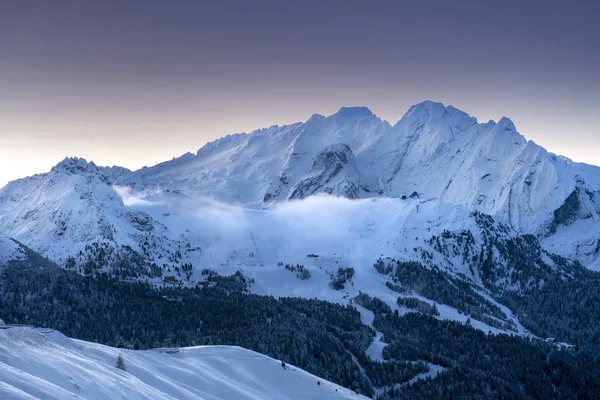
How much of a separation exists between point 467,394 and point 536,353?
66.3 metres

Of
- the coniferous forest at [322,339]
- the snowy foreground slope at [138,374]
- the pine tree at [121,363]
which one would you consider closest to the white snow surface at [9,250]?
the coniferous forest at [322,339]

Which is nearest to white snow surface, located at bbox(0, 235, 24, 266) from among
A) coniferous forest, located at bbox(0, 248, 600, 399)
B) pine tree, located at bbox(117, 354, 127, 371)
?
coniferous forest, located at bbox(0, 248, 600, 399)

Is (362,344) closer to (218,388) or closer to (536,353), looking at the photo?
(536,353)

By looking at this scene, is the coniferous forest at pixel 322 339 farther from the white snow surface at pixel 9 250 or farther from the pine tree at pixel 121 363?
the pine tree at pixel 121 363

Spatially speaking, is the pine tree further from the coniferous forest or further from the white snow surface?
the white snow surface

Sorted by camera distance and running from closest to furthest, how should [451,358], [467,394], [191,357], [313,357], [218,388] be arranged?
[218,388], [191,357], [467,394], [313,357], [451,358]

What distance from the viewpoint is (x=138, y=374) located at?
46531mm

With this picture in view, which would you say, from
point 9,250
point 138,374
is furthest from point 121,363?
point 9,250

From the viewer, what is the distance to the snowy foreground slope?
31391 mm

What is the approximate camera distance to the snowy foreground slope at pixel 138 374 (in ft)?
103

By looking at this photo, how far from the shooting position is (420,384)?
143625 millimetres

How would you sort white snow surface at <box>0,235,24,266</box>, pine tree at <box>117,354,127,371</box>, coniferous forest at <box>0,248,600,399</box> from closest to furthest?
pine tree at <box>117,354,127,371</box>
coniferous forest at <box>0,248,600,399</box>
white snow surface at <box>0,235,24,266</box>

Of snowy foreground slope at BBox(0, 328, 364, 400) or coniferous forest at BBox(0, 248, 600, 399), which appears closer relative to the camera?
snowy foreground slope at BBox(0, 328, 364, 400)

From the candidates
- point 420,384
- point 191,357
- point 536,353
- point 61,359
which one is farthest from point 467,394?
point 61,359
